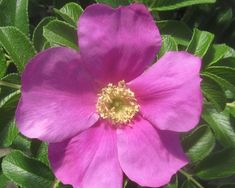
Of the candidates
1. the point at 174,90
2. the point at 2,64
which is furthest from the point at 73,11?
the point at 174,90

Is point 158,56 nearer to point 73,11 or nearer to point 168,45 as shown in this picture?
point 168,45

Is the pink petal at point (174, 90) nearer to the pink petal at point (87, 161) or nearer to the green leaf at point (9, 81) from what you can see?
the pink petal at point (87, 161)

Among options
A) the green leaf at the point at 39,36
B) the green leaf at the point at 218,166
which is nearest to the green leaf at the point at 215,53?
the green leaf at the point at 218,166

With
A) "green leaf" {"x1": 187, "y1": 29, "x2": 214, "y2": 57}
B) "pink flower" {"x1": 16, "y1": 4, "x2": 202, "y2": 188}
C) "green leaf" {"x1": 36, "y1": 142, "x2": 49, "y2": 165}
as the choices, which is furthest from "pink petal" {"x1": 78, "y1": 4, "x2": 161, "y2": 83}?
"green leaf" {"x1": 36, "y1": 142, "x2": 49, "y2": 165}

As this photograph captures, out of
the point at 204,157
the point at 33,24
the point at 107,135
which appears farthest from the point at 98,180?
the point at 33,24

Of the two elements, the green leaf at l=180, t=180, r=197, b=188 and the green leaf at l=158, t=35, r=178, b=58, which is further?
the green leaf at l=180, t=180, r=197, b=188

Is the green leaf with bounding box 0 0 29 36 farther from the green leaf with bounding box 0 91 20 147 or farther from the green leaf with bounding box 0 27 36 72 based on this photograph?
the green leaf with bounding box 0 91 20 147
